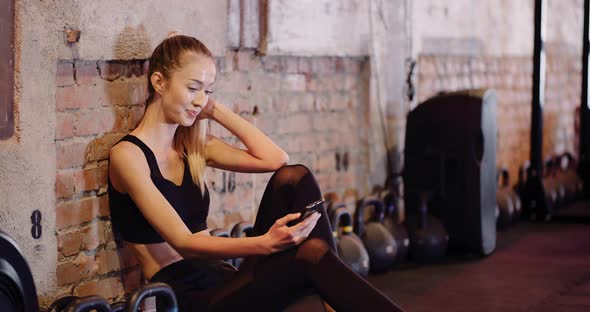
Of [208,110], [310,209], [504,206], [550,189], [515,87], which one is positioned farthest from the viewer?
[515,87]

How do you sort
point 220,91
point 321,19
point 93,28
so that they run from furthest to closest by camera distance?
point 321,19, point 220,91, point 93,28

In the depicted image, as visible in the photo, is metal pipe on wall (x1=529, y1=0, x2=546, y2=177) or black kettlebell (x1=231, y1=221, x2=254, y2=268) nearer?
black kettlebell (x1=231, y1=221, x2=254, y2=268)

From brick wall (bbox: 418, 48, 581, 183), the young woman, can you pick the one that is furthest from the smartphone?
brick wall (bbox: 418, 48, 581, 183)

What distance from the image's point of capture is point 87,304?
106 inches

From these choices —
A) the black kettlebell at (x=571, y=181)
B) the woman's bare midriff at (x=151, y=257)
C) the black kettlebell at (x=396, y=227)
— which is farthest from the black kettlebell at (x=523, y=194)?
the woman's bare midriff at (x=151, y=257)

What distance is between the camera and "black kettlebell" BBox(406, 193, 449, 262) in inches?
205

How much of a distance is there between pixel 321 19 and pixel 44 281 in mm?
2327

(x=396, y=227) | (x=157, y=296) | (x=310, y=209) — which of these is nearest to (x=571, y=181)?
(x=396, y=227)

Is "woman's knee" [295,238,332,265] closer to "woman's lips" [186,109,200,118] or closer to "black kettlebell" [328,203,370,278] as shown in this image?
"woman's lips" [186,109,200,118]

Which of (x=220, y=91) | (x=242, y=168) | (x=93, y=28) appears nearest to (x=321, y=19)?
(x=220, y=91)

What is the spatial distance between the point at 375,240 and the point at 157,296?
2111 mm

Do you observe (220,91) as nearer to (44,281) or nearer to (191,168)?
(191,168)

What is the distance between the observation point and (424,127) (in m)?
5.40

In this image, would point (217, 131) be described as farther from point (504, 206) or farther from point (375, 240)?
point (504, 206)
